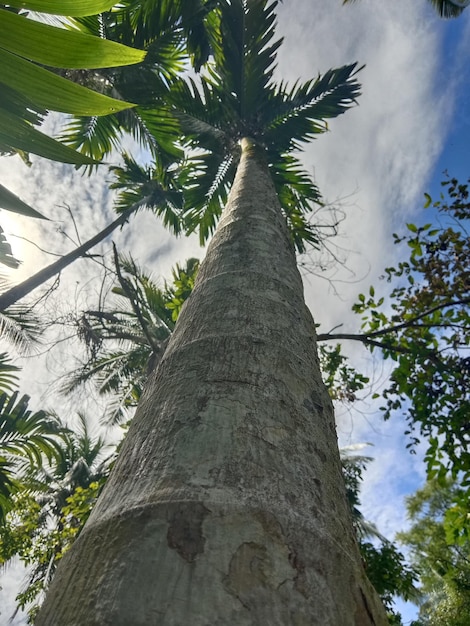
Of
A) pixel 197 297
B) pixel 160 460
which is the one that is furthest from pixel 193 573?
pixel 197 297

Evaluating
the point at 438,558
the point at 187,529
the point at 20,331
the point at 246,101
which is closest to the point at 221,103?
the point at 246,101

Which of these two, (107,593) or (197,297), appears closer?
(107,593)

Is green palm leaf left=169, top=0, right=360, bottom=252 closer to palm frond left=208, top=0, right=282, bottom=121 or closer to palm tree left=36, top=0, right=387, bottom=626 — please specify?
palm frond left=208, top=0, right=282, bottom=121

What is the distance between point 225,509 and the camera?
0.56 metres

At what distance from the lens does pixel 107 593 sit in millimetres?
479

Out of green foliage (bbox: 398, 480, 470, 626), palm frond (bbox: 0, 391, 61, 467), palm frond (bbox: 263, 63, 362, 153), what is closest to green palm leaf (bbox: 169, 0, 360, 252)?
palm frond (bbox: 263, 63, 362, 153)

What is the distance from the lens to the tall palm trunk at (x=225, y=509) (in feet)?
1.55

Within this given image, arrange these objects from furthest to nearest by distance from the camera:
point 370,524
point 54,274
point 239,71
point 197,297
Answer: point 370,524 → point 239,71 → point 54,274 → point 197,297

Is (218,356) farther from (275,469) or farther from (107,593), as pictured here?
(107,593)

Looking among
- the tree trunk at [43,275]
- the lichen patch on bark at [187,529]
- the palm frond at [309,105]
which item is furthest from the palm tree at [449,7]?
the lichen patch on bark at [187,529]

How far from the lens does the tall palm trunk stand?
472 millimetres

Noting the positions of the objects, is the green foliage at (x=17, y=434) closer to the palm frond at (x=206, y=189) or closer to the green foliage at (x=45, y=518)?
the green foliage at (x=45, y=518)

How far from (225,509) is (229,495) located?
0.08 ft

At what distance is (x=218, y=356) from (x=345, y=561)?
0.46 meters
